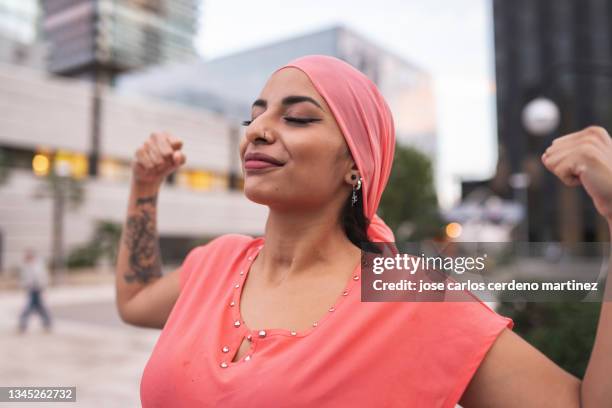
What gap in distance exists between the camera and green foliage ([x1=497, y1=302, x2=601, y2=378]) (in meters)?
4.30

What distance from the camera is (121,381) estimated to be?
6.94 metres

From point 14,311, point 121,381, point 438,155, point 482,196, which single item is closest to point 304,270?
point 121,381

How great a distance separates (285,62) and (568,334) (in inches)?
163

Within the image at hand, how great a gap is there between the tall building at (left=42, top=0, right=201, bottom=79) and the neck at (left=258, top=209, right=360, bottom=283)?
3811 mm

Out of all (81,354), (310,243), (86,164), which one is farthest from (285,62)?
(86,164)

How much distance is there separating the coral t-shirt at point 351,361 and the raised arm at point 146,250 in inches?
19.6

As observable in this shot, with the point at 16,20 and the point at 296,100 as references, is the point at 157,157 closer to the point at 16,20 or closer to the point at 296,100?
the point at 296,100

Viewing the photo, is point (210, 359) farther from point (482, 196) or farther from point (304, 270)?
point (482, 196)

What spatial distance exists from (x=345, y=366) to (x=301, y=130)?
0.57 metres

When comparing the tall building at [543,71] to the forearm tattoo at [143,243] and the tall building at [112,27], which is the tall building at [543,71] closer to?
the tall building at [112,27]

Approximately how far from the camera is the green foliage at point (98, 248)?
85.3 feet

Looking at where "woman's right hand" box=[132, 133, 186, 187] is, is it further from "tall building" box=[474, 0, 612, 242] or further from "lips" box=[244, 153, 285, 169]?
"tall building" box=[474, 0, 612, 242]

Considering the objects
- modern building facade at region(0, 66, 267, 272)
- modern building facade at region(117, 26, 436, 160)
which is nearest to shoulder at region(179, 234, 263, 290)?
modern building facade at region(117, 26, 436, 160)

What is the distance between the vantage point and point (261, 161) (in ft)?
4.38
